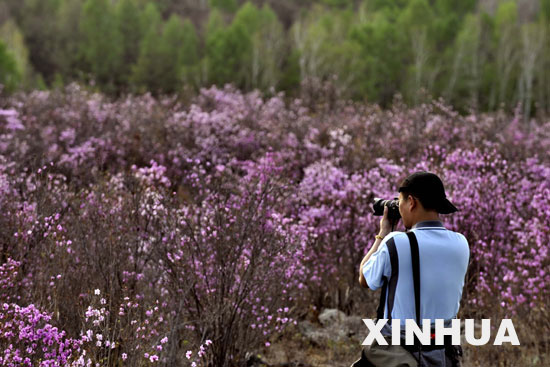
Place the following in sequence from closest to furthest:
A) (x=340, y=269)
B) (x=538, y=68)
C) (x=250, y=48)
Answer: (x=340, y=269) → (x=538, y=68) → (x=250, y=48)

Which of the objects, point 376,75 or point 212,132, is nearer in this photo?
point 212,132

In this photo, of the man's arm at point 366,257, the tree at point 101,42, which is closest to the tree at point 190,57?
the tree at point 101,42

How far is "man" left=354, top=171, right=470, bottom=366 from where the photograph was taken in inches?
121

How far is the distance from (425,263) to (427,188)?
1.22 feet

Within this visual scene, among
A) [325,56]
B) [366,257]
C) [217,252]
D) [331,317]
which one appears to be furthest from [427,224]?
[325,56]

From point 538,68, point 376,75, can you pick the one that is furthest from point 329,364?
point 538,68

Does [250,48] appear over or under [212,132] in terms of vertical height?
over

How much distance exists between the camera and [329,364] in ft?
22.6

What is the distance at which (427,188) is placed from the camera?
10.5ft

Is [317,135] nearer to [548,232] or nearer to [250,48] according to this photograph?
[548,232]

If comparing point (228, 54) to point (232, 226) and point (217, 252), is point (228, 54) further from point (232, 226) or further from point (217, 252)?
point (217, 252)

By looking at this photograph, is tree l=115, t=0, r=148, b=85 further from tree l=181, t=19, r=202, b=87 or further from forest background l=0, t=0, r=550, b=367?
forest background l=0, t=0, r=550, b=367

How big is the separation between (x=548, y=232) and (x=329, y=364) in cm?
280

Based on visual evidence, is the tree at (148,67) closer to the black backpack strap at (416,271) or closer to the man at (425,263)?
the man at (425,263)
